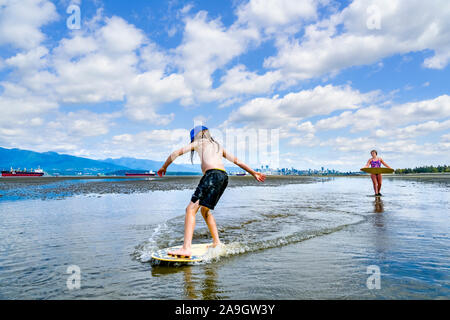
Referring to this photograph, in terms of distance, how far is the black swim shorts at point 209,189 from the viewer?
548 centimetres

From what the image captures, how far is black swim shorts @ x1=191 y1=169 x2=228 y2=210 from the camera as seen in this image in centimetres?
548

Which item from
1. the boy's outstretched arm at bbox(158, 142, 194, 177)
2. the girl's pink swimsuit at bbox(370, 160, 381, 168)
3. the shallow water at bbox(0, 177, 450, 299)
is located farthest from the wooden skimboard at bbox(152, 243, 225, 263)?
the girl's pink swimsuit at bbox(370, 160, 381, 168)

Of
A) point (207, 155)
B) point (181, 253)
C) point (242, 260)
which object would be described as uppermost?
point (207, 155)

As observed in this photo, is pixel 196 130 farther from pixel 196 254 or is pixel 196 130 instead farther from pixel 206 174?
pixel 196 254

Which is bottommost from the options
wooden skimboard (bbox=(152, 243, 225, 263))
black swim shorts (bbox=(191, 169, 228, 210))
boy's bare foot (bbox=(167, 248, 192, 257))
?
wooden skimboard (bbox=(152, 243, 225, 263))

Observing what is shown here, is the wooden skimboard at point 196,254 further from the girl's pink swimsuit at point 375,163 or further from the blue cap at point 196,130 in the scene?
the girl's pink swimsuit at point 375,163

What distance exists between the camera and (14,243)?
6223mm

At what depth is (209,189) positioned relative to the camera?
5.51 metres

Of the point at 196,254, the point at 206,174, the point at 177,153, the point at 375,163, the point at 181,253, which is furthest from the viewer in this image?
the point at 375,163

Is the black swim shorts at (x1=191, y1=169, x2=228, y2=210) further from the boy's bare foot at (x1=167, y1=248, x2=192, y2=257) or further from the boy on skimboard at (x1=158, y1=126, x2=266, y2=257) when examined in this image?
the boy's bare foot at (x1=167, y1=248, x2=192, y2=257)

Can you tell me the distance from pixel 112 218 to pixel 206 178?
550cm

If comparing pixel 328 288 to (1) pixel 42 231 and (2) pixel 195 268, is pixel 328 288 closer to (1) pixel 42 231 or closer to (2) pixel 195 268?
(2) pixel 195 268

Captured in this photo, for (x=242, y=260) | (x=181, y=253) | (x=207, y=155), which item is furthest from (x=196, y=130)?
(x=242, y=260)
